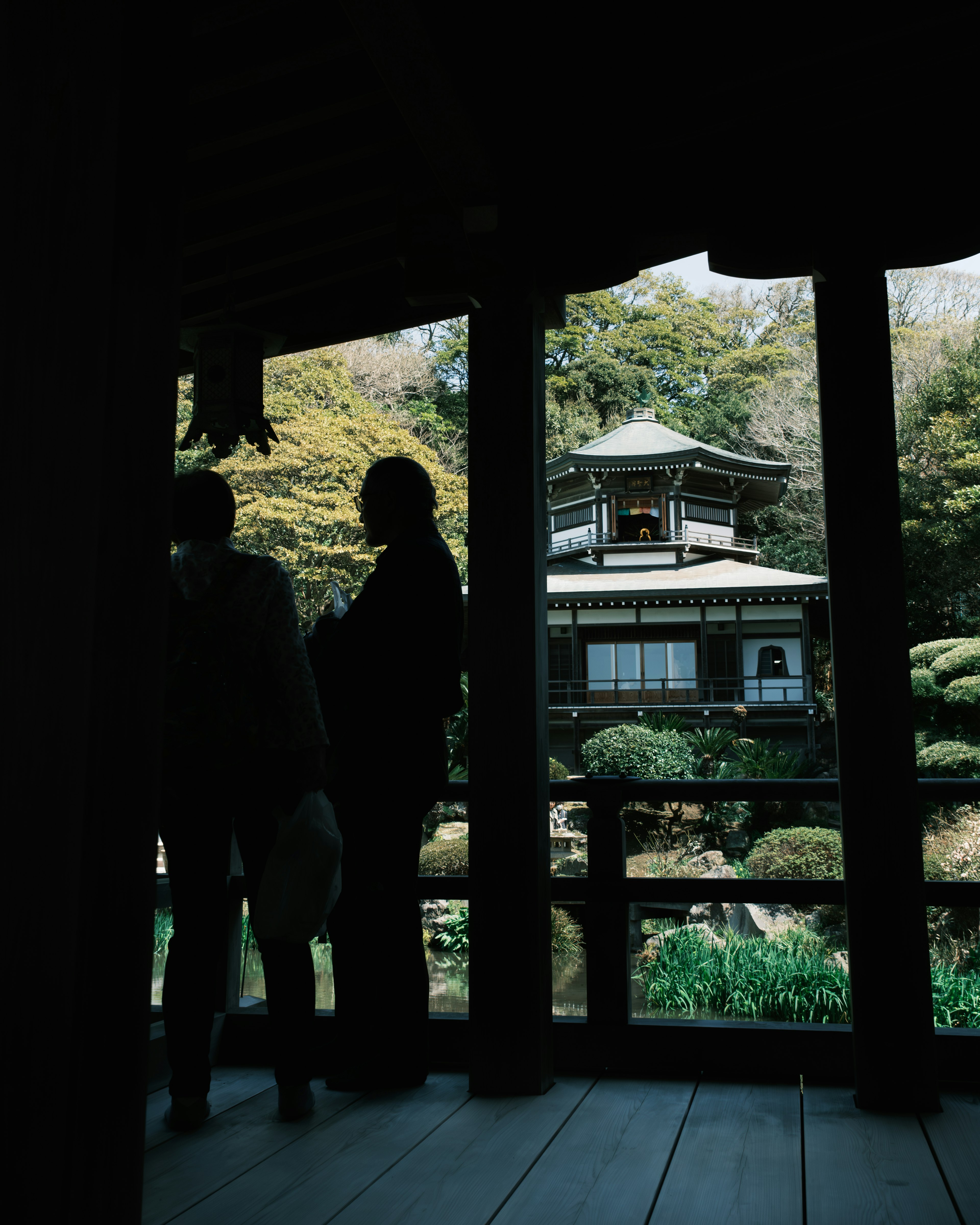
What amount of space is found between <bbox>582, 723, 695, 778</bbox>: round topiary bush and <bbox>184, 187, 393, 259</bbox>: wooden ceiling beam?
976 centimetres

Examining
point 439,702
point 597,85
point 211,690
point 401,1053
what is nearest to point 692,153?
point 597,85

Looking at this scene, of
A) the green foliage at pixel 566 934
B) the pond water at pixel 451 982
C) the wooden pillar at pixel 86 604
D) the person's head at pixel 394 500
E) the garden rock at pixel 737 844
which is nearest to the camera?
the wooden pillar at pixel 86 604

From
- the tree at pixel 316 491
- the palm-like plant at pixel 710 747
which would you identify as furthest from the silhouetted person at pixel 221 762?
the palm-like plant at pixel 710 747

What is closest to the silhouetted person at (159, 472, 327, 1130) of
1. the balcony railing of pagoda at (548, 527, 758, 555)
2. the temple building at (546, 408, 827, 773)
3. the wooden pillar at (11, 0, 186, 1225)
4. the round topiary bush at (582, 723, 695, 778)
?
the wooden pillar at (11, 0, 186, 1225)

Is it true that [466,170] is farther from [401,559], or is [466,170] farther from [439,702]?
[439,702]

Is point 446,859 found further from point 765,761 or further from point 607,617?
point 607,617

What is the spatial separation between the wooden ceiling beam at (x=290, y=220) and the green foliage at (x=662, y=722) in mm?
11260

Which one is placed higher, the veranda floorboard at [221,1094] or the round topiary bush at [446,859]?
the veranda floorboard at [221,1094]

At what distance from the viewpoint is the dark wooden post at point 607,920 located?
2.25 meters

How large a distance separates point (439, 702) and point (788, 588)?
14442mm

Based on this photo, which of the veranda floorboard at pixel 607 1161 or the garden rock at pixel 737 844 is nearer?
the veranda floorboard at pixel 607 1161

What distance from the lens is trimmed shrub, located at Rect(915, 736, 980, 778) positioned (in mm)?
9844

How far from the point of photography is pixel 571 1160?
1651 mm

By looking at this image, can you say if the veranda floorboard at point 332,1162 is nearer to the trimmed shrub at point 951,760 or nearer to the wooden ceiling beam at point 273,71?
the wooden ceiling beam at point 273,71
